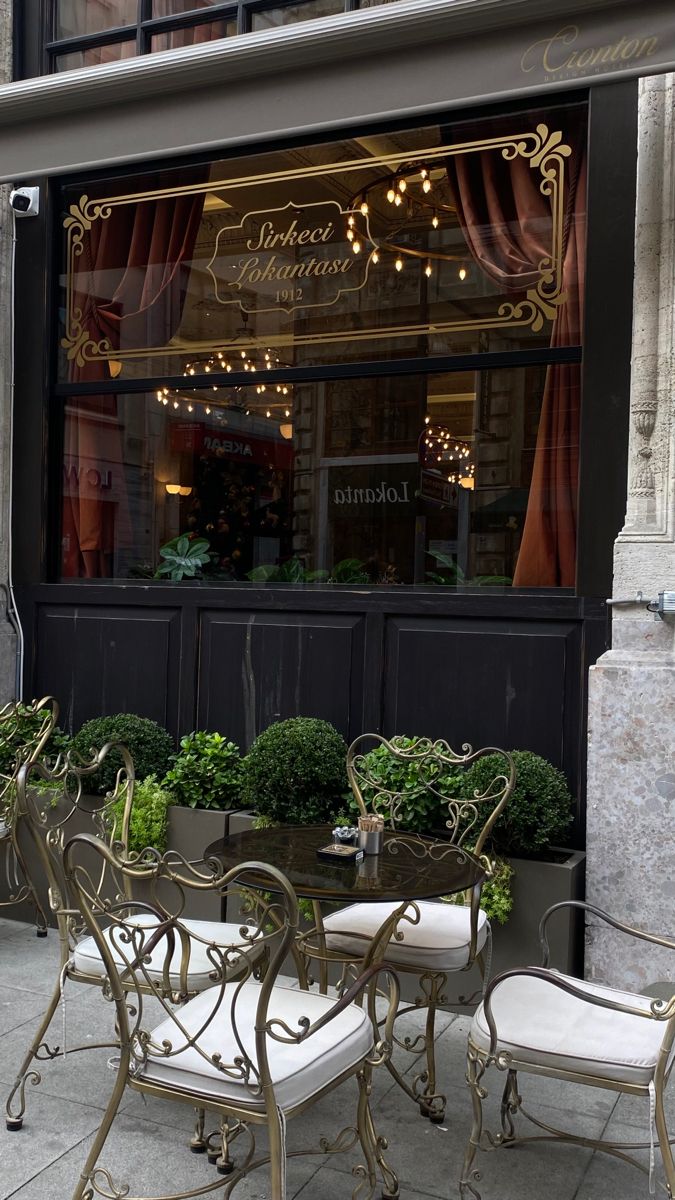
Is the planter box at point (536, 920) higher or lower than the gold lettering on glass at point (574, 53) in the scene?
lower

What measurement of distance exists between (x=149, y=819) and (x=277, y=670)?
1.14 m

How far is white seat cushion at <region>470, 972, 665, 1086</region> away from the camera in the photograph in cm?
302

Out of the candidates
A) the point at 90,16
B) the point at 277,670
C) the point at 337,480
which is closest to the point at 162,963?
the point at 277,670

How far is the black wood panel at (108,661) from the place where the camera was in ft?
21.4

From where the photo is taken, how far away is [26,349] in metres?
6.96

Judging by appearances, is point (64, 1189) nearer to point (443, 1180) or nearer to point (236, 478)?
point (443, 1180)

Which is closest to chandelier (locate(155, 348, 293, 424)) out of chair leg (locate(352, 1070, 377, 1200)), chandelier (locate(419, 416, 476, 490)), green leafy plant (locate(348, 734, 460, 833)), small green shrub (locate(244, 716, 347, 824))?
chandelier (locate(419, 416, 476, 490))

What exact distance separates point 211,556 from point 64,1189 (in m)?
3.96

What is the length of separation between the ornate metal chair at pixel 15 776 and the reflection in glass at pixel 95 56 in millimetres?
4182

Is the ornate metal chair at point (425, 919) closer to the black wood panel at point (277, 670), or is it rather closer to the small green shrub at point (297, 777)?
the small green shrub at point (297, 777)

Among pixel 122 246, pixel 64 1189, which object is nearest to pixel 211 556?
pixel 122 246

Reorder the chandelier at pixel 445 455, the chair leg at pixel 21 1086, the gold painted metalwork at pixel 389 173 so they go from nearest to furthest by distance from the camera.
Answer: the chair leg at pixel 21 1086 < the gold painted metalwork at pixel 389 173 < the chandelier at pixel 445 455

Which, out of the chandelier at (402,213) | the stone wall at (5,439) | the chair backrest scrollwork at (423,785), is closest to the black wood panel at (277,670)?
the chair backrest scrollwork at (423,785)

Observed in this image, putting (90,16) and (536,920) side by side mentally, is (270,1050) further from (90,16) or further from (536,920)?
(90,16)
